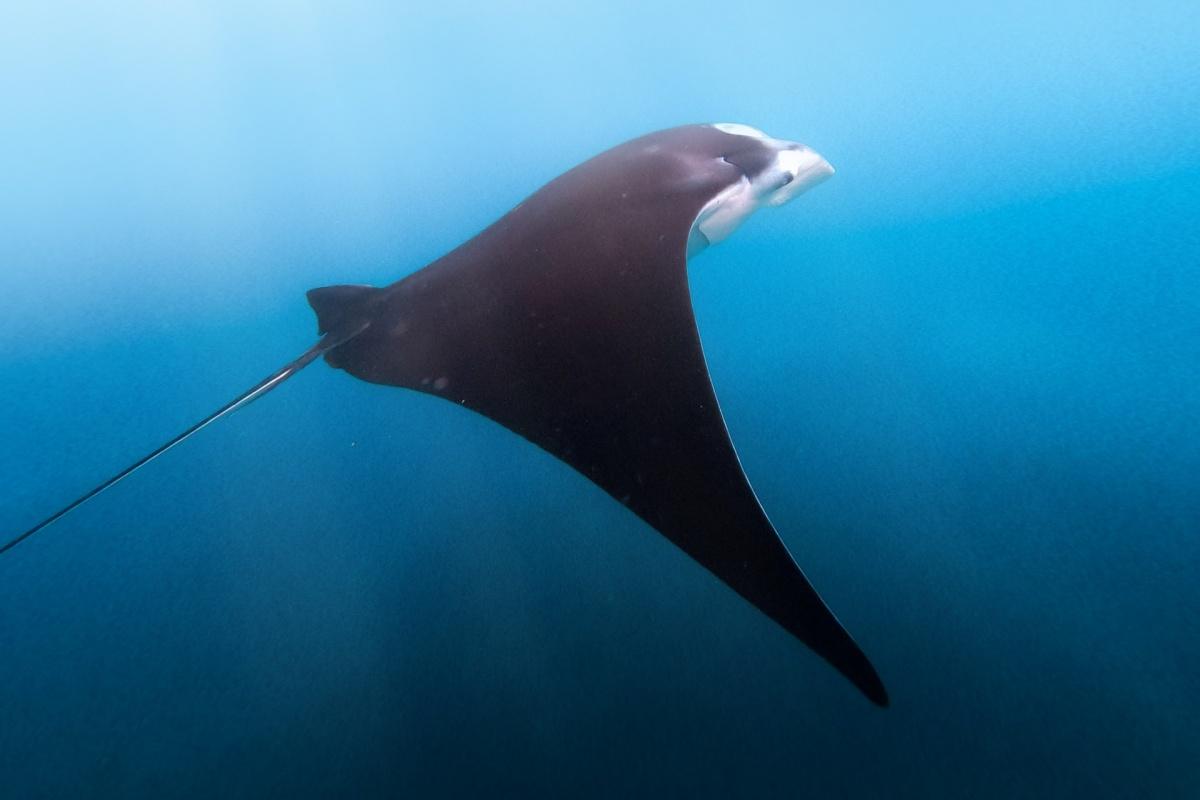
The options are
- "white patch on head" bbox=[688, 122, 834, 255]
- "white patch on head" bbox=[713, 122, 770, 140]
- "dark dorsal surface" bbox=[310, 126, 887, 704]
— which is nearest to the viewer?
"dark dorsal surface" bbox=[310, 126, 887, 704]

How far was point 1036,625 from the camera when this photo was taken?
1.92 meters

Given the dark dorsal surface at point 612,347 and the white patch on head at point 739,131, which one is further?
the white patch on head at point 739,131

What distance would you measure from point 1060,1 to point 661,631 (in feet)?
21.2

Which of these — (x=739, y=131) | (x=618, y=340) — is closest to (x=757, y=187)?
(x=739, y=131)

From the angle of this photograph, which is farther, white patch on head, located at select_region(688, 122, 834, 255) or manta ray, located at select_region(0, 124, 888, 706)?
white patch on head, located at select_region(688, 122, 834, 255)

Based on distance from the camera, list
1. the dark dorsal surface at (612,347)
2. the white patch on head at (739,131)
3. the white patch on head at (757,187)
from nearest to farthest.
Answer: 1. the dark dorsal surface at (612,347)
2. the white patch on head at (757,187)
3. the white patch on head at (739,131)

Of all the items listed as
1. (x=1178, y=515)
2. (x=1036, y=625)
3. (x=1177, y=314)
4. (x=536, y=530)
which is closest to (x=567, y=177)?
(x=536, y=530)

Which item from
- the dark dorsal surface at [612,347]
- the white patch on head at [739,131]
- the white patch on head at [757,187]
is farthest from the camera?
the white patch on head at [739,131]

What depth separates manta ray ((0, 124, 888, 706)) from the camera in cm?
118

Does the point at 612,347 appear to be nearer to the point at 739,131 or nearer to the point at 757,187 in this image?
the point at 757,187

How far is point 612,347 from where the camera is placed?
1.57 meters

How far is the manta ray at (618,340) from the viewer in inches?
46.4

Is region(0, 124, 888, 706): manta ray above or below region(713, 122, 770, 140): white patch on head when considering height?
below

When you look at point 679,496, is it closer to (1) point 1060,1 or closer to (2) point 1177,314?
(2) point 1177,314
